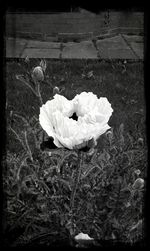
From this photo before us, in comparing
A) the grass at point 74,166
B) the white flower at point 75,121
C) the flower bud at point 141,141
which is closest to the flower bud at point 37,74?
the grass at point 74,166

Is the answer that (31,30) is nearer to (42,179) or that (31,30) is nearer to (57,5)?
(57,5)

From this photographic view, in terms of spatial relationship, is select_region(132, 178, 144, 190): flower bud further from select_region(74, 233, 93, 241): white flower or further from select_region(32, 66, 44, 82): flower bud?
select_region(32, 66, 44, 82): flower bud

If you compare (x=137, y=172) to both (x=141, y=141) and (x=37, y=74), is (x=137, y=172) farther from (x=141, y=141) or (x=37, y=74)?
(x=37, y=74)

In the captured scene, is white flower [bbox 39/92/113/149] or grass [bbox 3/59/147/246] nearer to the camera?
white flower [bbox 39/92/113/149]

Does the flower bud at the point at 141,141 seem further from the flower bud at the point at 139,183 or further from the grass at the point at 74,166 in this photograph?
the flower bud at the point at 139,183

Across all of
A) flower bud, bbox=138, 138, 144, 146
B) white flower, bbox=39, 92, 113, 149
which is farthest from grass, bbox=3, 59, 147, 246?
white flower, bbox=39, 92, 113, 149

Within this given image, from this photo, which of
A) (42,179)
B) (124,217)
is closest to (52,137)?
(42,179)

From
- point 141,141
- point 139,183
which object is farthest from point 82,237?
point 141,141

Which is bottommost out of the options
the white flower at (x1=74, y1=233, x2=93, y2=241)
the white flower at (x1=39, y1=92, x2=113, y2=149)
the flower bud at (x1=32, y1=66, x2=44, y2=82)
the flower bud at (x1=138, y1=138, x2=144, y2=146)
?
the white flower at (x1=74, y1=233, x2=93, y2=241)
